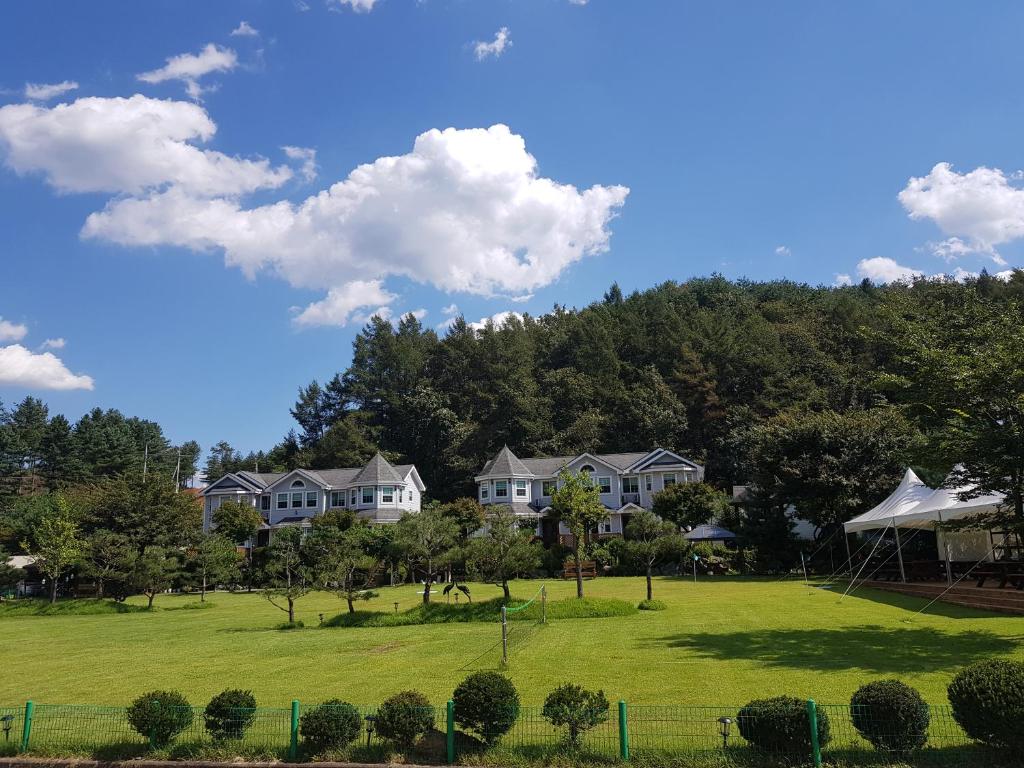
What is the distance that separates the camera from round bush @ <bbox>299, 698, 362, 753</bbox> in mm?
9375

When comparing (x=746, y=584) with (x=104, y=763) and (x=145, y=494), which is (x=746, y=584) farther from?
(x=145, y=494)

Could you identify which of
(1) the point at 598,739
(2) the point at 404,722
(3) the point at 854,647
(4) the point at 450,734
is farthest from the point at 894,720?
(3) the point at 854,647

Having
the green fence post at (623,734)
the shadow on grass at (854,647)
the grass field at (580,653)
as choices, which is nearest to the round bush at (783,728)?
the green fence post at (623,734)

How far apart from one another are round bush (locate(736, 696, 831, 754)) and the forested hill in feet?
161

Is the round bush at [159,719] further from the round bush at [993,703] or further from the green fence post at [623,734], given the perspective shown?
the round bush at [993,703]

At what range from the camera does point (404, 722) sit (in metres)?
9.28

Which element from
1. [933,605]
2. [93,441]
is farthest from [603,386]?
[93,441]

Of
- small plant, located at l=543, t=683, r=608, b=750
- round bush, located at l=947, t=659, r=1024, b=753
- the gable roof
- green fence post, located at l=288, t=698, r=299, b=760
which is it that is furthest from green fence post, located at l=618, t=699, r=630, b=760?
the gable roof

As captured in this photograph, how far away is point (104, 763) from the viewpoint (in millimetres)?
9734

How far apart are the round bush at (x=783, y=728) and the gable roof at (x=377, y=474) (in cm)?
5106

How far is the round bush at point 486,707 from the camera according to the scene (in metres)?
9.22

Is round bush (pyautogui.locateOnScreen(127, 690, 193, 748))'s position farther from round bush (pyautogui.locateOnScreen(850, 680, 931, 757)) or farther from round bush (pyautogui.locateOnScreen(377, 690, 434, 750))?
round bush (pyautogui.locateOnScreen(850, 680, 931, 757))

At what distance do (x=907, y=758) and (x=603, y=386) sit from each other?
65.3 m

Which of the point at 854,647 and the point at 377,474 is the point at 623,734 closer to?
the point at 854,647
